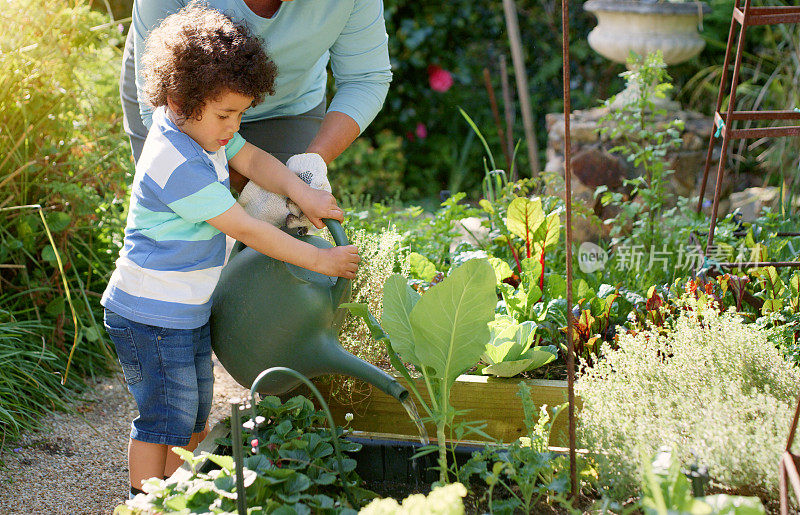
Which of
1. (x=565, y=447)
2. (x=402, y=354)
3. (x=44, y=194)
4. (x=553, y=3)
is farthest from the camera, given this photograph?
(x=553, y=3)

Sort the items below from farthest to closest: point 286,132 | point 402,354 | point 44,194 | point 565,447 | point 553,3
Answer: point 553,3 < point 44,194 < point 286,132 < point 565,447 < point 402,354

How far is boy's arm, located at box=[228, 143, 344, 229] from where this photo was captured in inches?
58.9

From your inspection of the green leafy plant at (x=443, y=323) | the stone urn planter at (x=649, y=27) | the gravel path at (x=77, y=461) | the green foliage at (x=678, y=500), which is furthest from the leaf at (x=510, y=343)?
the stone urn planter at (x=649, y=27)

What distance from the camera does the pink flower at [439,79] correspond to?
198 inches

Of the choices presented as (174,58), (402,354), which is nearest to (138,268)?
(174,58)

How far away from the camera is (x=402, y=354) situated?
1422mm

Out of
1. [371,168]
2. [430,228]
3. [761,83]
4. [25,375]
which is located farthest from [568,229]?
[761,83]

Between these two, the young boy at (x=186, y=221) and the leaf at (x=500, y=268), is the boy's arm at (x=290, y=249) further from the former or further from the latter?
the leaf at (x=500, y=268)

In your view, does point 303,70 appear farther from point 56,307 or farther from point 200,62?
point 56,307

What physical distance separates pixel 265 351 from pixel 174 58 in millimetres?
560

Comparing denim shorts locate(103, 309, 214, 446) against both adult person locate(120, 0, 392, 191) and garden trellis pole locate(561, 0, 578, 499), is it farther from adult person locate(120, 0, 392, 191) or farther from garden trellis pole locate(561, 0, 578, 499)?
garden trellis pole locate(561, 0, 578, 499)

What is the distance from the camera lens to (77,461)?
2146mm

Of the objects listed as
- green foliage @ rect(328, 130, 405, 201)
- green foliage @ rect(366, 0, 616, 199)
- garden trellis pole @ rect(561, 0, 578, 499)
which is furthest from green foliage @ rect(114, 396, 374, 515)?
green foliage @ rect(366, 0, 616, 199)

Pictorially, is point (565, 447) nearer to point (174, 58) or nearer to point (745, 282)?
point (745, 282)
